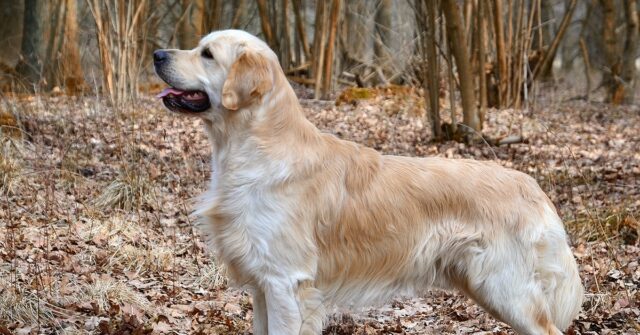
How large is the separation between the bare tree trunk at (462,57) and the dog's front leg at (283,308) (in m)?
Result: 6.90

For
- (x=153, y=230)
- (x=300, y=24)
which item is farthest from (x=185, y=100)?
(x=300, y=24)

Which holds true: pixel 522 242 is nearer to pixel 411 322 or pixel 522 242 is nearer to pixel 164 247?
pixel 411 322

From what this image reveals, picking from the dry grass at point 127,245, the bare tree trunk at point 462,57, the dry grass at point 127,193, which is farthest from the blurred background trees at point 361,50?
the dry grass at point 127,245

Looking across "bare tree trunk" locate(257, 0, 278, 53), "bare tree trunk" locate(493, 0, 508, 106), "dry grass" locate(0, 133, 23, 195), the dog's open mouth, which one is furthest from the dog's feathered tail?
"bare tree trunk" locate(257, 0, 278, 53)

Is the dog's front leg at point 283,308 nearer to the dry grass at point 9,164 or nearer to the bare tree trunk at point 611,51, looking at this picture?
the dry grass at point 9,164

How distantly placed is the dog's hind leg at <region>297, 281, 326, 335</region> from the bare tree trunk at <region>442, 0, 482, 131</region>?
6786 mm

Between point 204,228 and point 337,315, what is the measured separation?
143cm

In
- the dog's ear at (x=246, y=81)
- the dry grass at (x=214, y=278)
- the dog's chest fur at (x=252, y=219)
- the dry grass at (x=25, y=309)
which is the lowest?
the dry grass at (x=214, y=278)

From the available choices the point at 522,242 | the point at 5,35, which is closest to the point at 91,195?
the point at 522,242

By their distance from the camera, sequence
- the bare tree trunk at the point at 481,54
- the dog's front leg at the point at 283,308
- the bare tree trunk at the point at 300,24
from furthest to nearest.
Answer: the bare tree trunk at the point at 300,24 → the bare tree trunk at the point at 481,54 → the dog's front leg at the point at 283,308

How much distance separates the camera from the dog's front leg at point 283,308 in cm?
407

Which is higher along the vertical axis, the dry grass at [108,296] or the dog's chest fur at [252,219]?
the dog's chest fur at [252,219]

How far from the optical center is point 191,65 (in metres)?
4.26

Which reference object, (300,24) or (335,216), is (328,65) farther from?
(335,216)
